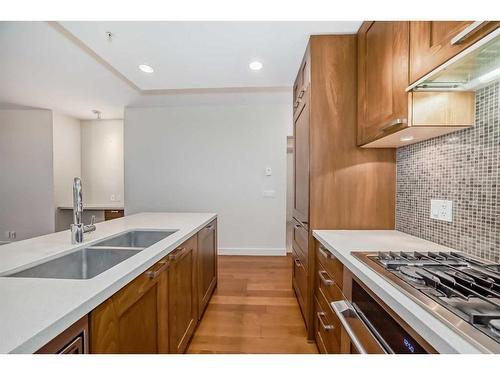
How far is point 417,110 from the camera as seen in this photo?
3.53 feet

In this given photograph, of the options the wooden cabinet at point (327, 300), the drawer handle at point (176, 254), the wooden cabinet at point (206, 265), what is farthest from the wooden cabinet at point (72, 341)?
the wooden cabinet at point (206, 265)

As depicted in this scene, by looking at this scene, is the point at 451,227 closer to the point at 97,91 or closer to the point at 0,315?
the point at 0,315

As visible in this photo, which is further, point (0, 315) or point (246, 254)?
point (246, 254)

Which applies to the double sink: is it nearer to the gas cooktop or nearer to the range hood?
the gas cooktop

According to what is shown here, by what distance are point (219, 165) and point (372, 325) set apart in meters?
3.46

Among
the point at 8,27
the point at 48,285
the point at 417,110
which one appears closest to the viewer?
the point at 48,285

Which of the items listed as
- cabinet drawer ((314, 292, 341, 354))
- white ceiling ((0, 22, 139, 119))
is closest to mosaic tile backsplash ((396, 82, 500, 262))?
cabinet drawer ((314, 292, 341, 354))

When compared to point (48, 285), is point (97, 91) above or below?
above

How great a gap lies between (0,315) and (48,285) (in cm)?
17

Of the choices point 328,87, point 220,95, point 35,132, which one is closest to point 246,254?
point 220,95

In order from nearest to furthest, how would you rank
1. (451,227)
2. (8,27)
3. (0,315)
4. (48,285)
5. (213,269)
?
(0,315) → (48,285) → (451,227) → (8,27) → (213,269)

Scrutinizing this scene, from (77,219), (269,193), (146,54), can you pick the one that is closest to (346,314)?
(77,219)

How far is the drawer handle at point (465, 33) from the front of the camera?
0.67 meters

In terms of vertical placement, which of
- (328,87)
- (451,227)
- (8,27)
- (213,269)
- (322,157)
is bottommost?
(213,269)
